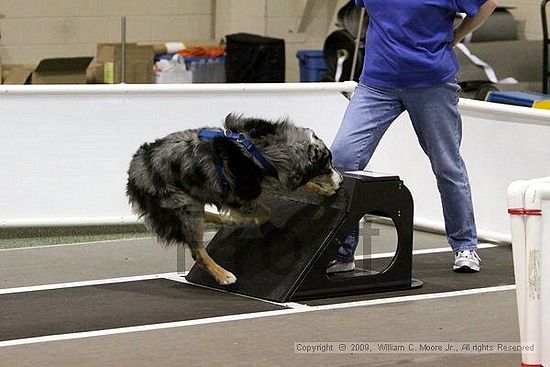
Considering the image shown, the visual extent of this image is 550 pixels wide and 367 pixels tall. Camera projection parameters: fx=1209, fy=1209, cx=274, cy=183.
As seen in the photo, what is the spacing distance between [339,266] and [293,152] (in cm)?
74

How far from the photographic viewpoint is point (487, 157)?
7086 millimetres

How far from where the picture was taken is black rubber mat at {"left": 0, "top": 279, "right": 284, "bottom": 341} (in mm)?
5207

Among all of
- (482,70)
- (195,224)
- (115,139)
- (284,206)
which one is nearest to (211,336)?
(195,224)

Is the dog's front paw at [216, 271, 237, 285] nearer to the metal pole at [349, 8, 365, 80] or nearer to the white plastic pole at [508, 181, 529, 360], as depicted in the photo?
the white plastic pole at [508, 181, 529, 360]

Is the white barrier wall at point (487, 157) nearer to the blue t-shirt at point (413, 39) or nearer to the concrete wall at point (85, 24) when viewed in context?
the blue t-shirt at point (413, 39)

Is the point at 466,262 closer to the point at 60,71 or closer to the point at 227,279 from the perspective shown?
the point at 227,279

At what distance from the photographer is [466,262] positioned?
20.6ft

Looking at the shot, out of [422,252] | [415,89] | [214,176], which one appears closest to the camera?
[214,176]

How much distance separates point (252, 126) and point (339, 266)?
2.91ft

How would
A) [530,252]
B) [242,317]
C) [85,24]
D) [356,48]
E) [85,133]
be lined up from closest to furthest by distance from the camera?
[530,252]
[242,317]
[85,133]
[356,48]
[85,24]

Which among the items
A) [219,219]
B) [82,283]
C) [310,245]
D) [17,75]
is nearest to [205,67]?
[17,75]

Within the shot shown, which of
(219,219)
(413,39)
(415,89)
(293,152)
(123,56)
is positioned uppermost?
(413,39)

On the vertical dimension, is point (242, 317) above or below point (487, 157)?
below

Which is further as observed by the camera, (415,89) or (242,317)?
(415,89)
